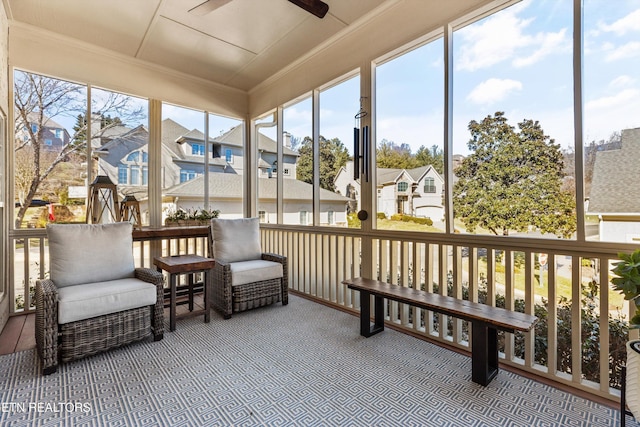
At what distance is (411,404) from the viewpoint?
1.74 m

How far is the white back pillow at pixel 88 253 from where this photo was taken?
8.06 feet

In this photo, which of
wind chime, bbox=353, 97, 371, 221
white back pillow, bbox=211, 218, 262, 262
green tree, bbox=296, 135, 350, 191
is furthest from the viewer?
green tree, bbox=296, 135, 350, 191

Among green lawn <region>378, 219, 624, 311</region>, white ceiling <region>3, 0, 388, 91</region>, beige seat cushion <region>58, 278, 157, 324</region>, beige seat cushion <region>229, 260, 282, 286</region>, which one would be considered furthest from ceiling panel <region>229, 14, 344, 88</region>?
beige seat cushion <region>58, 278, 157, 324</region>

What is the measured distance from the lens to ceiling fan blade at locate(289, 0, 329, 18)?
260 cm

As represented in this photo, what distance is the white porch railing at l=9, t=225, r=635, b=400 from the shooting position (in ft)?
6.18

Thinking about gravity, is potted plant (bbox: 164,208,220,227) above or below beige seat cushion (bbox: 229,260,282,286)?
above

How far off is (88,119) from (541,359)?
4.95 meters

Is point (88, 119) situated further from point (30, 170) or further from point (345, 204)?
point (345, 204)

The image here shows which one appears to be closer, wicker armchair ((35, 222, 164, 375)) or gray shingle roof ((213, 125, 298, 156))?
wicker armchair ((35, 222, 164, 375))

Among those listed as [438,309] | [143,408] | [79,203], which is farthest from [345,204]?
[79,203]

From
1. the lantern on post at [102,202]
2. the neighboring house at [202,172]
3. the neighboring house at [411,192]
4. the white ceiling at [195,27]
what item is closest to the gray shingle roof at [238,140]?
the neighboring house at [202,172]

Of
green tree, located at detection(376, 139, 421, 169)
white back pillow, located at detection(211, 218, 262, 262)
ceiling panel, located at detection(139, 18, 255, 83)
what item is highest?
ceiling panel, located at detection(139, 18, 255, 83)

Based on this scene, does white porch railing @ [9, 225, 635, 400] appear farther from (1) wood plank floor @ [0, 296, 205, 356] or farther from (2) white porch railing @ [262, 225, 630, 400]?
(1) wood plank floor @ [0, 296, 205, 356]

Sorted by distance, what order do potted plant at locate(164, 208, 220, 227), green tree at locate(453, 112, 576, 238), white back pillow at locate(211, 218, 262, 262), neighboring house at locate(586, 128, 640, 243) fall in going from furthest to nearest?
1. potted plant at locate(164, 208, 220, 227)
2. white back pillow at locate(211, 218, 262, 262)
3. green tree at locate(453, 112, 576, 238)
4. neighboring house at locate(586, 128, 640, 243)
